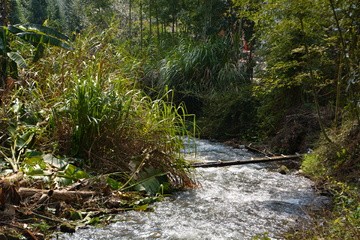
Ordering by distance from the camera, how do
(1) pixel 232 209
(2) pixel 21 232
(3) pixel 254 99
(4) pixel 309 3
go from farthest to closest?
(3) pixel 254 99
(4) pixel 309 3
(1) pixel 232 209
(2) pixel 21 232

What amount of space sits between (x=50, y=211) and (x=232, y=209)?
6.52 ft

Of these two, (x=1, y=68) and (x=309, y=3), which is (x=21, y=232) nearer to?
(x=1, y=68)

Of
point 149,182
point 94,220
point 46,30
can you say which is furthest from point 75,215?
point 46,30

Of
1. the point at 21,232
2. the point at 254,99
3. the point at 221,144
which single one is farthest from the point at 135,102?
the point at 254,99

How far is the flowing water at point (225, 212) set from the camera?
3.10 meters

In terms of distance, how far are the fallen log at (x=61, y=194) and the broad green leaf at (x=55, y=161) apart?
0.47 meters

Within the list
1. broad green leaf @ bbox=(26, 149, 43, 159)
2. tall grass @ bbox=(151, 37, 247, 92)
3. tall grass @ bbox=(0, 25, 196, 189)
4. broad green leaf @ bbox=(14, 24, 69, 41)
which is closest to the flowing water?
tall grass @ bbox=(0, 25, 196, 189)

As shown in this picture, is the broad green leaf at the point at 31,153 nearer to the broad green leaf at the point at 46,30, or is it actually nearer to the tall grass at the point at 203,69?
the broad green leaf at the point at 46,30

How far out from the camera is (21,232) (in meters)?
2.66

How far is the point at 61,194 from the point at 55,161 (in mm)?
607

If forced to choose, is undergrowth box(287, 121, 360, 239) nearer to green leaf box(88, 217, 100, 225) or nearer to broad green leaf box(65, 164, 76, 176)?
green leaf box(88, 217, 100, 225)

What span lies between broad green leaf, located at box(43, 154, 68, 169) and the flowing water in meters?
0.95

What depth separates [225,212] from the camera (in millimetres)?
3725

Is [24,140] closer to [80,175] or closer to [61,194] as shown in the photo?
[80,175]
